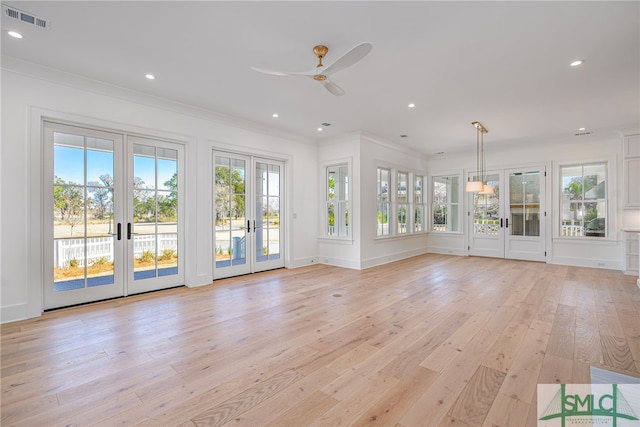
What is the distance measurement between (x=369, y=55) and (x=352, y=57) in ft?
2.56

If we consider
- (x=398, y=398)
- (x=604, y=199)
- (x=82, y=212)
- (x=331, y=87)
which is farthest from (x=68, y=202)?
(x=604, y=199)

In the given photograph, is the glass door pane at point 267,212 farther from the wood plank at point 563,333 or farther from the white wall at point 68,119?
the wood plank at point 563,333

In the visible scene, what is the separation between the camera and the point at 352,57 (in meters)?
2.53

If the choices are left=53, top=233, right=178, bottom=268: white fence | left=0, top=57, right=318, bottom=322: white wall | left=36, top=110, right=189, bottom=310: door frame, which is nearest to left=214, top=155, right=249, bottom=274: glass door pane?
left=0, top=57, right=318, bottom=322: white wall

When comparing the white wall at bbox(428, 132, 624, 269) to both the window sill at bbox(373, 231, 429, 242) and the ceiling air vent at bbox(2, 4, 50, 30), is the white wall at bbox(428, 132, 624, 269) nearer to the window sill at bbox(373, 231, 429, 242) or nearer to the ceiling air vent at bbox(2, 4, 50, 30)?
the window sill at bbox(373, 231, 429, 242)

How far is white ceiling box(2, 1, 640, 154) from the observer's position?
251 cm

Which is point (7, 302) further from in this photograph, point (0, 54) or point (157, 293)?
point (0, 54)

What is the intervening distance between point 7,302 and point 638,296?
808 centimetres

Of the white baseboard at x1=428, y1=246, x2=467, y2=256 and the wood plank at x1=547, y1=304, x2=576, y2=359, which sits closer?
the wood plank at x1=547, y1=304, x2=576, y2=359

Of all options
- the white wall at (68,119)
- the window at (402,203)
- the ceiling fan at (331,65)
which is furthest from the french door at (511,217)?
the ceiling fan at (331,65)

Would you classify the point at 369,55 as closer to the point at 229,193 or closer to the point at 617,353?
the point at 229,193

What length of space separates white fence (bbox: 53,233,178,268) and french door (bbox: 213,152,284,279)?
0.90 meters

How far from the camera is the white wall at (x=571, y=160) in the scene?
240 inches

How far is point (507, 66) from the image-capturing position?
3.40 m
